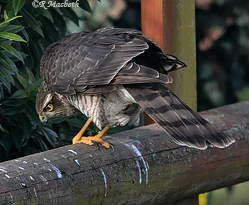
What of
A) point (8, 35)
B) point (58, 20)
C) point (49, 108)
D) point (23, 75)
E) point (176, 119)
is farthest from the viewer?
point (58, 20)

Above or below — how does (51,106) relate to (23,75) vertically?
below

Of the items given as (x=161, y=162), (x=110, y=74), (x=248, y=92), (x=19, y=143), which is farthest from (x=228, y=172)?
(x=248, y=92)

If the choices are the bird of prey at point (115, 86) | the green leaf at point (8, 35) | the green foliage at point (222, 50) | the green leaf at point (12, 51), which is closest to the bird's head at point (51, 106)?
the bird of prey at point (115, 86)

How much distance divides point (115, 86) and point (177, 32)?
645 mm

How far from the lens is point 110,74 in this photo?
388cm

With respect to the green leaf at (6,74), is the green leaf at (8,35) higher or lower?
higher

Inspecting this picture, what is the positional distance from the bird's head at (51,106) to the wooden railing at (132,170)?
52cm

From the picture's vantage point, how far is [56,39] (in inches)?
192

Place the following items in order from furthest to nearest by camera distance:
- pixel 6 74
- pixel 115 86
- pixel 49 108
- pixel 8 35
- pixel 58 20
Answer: pixel 58 20, pixel 49 108, pixel 6 74, pixel 8 35, pixel 115 86

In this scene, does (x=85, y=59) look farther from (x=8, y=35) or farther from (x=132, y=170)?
(x=132, y=170)

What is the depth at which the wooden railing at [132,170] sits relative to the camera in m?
3.24

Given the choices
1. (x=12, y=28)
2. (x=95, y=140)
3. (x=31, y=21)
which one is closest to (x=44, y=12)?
(x=31, y=21)

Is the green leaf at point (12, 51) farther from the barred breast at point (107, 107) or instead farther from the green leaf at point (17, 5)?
the barred breast at point (107, 107)

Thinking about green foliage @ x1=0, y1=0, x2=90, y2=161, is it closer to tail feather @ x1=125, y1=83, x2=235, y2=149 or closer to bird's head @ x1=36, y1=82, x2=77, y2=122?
bird's head @ x1=36, y1=82, x2=77, y2=122
